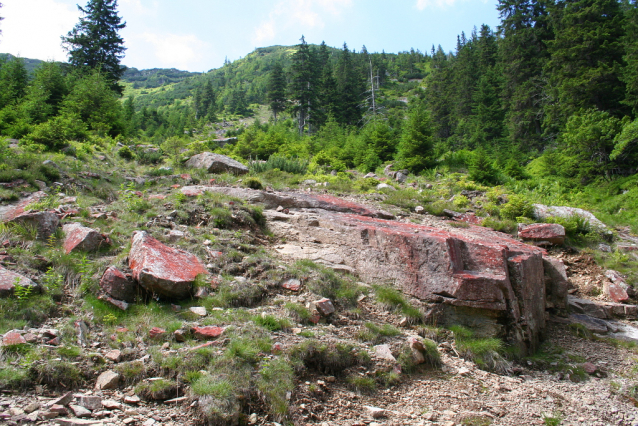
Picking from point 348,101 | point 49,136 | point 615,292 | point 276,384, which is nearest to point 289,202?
point 276,384

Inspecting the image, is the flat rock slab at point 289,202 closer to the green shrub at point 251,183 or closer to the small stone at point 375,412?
the green shrub at point 251,183

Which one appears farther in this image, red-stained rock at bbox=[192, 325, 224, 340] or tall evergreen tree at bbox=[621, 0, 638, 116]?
tall evergreen tree at bbox=[621, 0, 638, 116]

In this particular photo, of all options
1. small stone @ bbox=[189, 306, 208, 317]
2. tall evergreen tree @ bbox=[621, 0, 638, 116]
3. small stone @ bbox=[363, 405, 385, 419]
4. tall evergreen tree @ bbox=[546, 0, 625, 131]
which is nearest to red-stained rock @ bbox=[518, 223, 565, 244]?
small stone @ bbox=[363, 405, 385, 419]

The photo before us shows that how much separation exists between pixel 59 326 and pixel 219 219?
4.00 metres

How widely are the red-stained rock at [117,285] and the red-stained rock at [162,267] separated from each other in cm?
17

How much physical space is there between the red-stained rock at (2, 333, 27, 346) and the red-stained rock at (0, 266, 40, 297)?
3.18ft

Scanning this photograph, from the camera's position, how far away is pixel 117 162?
43.2ft

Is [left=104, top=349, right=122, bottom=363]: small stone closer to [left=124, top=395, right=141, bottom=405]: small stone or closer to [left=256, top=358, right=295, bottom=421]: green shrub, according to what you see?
[left=124, top=395, right=141, bottom=405]: small stone

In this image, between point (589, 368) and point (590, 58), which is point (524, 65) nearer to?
point (590, 58)

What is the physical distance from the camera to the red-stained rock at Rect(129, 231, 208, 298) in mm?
5020

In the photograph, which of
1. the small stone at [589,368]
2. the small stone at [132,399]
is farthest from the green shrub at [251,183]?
the small stone at [589,368]

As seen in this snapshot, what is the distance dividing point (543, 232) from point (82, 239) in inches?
430

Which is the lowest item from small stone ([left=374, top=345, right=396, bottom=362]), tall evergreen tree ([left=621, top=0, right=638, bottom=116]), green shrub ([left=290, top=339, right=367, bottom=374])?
small stone ([left=374, top=345, right=396, bottom=362])

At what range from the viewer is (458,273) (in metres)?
6.14
